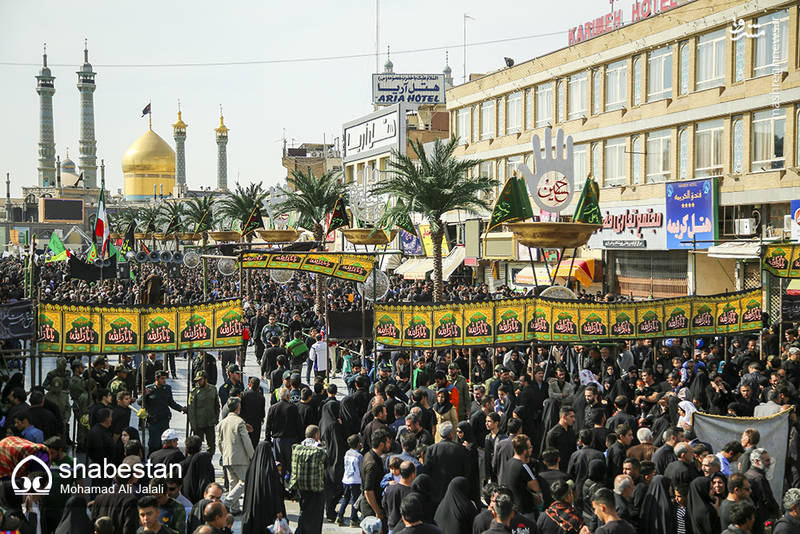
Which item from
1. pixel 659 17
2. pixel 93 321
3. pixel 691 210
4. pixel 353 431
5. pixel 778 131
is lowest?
pixel 353 431

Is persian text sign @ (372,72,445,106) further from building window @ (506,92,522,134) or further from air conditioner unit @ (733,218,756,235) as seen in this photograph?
air conditioner unit @ (733,218,756,235)

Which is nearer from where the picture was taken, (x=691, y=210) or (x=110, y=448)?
(x=110, y=448)

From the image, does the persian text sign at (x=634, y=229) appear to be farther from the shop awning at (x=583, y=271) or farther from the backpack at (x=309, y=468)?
the backpack at (x=309, y=468)

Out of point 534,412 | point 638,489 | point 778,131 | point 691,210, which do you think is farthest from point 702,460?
point 691,210

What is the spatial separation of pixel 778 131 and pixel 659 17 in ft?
25.2

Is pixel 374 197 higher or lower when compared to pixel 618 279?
higher

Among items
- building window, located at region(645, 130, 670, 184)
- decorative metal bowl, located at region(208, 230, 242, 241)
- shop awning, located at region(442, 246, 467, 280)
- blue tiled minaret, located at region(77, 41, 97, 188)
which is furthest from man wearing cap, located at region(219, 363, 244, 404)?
blue tiled minaret, located at region(77, 41, 97, 188)

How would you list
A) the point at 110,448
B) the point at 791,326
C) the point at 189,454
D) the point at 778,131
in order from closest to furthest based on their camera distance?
the point at 189,454 < the point at 110,448 < the point at 791,326 < the point at 778,131

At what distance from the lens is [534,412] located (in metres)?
12.8

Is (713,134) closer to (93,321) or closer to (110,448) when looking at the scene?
(93,321)

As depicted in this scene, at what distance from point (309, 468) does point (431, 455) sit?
1438 millimetres

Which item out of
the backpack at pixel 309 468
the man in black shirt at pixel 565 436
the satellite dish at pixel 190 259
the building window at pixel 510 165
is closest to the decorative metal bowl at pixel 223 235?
the satellite dish at pixel 190 259

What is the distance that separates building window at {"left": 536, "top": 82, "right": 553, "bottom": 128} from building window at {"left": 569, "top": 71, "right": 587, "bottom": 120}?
1.44 meters

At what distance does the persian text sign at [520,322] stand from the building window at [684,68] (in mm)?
18515
